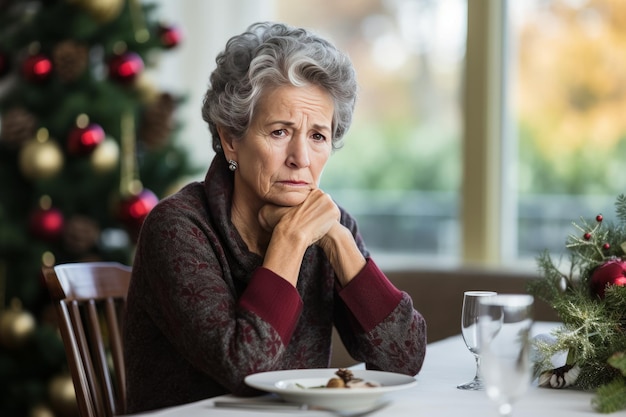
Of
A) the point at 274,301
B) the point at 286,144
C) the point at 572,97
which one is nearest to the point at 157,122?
the point at 572,97

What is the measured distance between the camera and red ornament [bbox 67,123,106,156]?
135 inches

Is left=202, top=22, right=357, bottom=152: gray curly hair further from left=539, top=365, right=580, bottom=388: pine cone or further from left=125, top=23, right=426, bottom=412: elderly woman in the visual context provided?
left=539, top=365, right=580, bottom=388: pine cone

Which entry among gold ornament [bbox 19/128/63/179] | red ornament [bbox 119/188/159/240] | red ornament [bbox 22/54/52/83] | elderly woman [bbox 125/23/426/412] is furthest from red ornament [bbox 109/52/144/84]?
elderly woman [bbox 125/23/426/412]

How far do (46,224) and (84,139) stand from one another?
14.1 inches

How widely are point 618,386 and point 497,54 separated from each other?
276 cm

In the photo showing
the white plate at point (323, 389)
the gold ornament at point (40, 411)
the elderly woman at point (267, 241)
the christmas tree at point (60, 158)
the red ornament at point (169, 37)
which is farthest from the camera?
the red ornament at point (169, 37)

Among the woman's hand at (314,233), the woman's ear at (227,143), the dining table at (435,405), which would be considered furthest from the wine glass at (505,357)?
the woman's ear at (227,143)

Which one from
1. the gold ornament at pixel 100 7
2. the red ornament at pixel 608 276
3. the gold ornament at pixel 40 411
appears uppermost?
the gold ornament at pixel 100 7

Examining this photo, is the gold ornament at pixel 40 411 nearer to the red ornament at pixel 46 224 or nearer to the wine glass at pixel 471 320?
the red ornament at pixel 46 224

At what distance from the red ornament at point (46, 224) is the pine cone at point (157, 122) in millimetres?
517

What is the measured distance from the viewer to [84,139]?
344 cm

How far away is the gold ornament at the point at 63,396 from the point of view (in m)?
3.54

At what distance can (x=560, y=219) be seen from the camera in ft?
13.3

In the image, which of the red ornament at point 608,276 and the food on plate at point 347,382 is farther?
the red ornament at point 608,276
